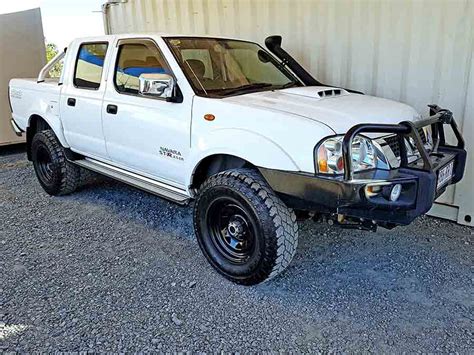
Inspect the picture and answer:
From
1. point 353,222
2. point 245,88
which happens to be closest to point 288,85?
point 245,88

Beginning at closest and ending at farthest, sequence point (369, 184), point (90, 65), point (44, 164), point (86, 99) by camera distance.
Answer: point (369, 184)
point (86, 99)
point (90, 65)
point (44, 164)

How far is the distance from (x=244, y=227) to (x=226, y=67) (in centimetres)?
147

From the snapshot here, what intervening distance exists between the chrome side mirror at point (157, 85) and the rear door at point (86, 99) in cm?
93

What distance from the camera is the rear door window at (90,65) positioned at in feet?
13.7

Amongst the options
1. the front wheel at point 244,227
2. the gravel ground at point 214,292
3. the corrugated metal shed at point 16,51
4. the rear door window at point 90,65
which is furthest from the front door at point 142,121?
the corrugated metal shed at point 16,51

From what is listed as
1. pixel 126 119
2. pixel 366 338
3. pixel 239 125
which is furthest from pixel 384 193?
pixel 126 119

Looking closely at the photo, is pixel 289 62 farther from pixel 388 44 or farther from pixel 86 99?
pixel 86 99

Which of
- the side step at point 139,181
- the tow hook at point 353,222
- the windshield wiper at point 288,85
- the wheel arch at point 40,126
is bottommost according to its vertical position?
the side step at point 139,181

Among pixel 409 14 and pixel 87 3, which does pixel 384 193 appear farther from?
pixel 87 3

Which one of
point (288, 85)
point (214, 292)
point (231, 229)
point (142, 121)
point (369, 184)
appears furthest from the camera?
point (288, 85)

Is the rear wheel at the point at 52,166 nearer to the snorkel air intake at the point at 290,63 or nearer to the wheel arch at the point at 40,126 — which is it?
the wheel arch at the point at 40,126

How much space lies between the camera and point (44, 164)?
526 centimetres

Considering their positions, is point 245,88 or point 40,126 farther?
point 40,126

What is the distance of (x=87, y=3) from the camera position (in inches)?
377
